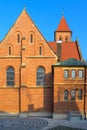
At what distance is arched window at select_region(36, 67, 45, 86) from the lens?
4769 cm

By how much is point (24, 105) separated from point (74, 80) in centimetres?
793

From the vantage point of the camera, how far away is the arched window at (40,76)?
47.7 meters

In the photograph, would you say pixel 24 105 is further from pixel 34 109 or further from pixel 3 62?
pixel 3 62

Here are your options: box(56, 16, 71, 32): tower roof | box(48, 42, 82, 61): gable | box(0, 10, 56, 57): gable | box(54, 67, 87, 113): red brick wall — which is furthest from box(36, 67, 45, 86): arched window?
box(56, 16, 71, 32): tower roof

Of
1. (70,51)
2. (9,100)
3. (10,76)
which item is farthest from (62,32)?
(9,100)

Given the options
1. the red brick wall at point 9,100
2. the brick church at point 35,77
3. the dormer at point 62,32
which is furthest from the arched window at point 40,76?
the dormer at point 62,32

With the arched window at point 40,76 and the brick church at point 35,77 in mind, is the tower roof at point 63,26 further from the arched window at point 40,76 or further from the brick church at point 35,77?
the arched window at point 40,76

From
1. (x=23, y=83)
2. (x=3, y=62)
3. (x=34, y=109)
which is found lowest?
(x=34, y=109)

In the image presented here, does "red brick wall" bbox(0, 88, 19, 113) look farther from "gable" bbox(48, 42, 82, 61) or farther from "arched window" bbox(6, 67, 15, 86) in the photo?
"gable" bbox(48, 42, 82, 61)

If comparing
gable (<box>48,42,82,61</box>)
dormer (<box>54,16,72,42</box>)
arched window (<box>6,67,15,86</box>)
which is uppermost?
dormer (<box>54,16,72,42</box>)

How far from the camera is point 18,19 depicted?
162 ft

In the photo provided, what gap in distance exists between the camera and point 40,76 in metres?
47.9

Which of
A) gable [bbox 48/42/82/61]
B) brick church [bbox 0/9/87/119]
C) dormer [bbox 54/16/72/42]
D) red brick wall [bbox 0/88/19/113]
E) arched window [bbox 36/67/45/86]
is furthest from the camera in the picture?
dormer [bbox 54/16/72/42]

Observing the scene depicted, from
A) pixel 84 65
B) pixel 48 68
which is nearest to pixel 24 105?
pixel 48 68
